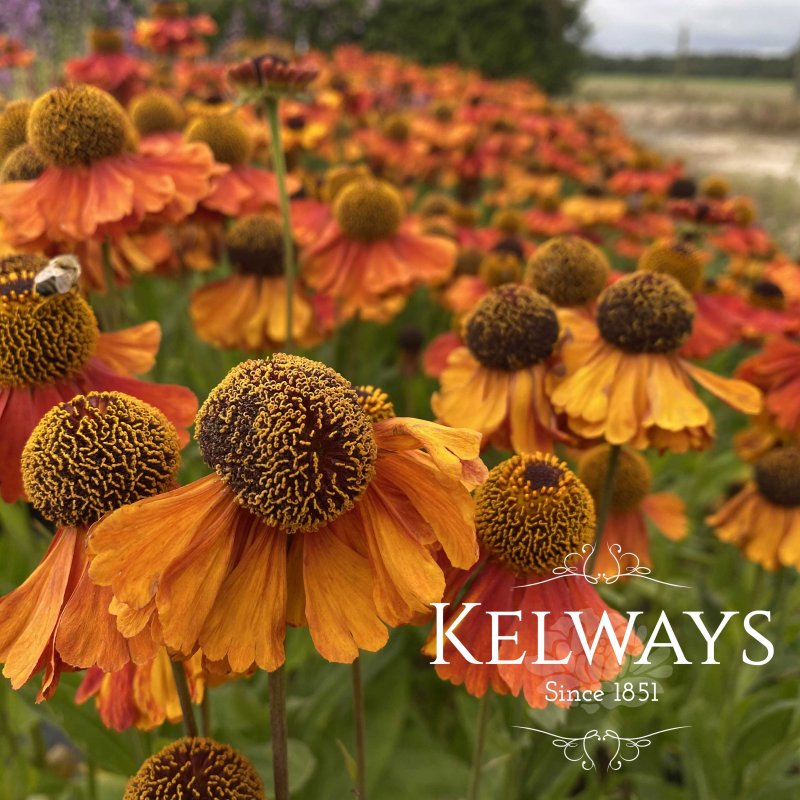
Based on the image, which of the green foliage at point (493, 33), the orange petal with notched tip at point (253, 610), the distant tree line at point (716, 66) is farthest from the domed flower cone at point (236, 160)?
the distant tree line at point (716, 66)

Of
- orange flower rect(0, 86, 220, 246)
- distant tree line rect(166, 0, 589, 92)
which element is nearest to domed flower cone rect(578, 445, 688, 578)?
orange flower rect(0, 86, 220, 246)

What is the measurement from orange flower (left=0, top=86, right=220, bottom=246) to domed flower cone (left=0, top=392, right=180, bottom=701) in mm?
520

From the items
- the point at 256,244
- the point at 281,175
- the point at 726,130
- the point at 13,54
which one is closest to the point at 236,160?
the point at 256,244

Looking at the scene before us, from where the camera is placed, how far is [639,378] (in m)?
1.04

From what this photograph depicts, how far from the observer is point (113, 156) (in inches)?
47.6

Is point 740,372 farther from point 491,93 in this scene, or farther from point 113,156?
point 491,93

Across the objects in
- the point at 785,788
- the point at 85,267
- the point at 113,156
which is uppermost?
the point at 113,156

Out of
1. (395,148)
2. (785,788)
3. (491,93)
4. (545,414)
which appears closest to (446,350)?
(545,414)

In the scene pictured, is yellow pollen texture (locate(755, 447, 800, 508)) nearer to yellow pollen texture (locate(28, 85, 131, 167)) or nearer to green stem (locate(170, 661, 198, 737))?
green stem (locate(170, 661, 198, 737))

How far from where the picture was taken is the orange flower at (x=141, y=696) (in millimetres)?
745

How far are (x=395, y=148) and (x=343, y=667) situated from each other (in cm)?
288

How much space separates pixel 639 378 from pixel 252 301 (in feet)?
3.11

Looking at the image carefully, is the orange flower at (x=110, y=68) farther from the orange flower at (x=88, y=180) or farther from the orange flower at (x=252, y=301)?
the orange flower at (x=88, y=180)

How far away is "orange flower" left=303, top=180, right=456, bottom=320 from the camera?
1661mm
